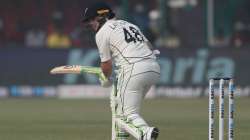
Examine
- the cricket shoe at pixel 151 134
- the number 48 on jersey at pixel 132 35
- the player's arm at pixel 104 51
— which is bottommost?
the cricket shoe at pixel 151 134

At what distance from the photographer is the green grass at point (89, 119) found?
12875 mm

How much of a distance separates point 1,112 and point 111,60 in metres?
8.20

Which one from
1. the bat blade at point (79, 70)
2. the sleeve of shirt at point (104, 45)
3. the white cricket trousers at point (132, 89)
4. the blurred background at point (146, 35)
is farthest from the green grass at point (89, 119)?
the sleeve of shirt at point (104, 45)

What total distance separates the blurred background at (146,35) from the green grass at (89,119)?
19 cm

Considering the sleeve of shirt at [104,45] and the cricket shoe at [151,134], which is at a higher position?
the sleeve of shirt at [104,45]

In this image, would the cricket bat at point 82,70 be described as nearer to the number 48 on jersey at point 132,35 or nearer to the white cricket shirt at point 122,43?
the white cricket shirt at point 122,43

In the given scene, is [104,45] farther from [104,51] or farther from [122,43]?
[122,43]

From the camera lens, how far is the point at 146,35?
2231 centimetres

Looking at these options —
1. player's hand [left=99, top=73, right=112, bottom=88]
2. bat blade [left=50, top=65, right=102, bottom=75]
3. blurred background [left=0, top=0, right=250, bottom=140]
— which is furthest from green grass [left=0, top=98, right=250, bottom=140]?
player's hand [left=99, top=73, right=112, bottom=88]

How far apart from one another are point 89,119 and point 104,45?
6549 mm

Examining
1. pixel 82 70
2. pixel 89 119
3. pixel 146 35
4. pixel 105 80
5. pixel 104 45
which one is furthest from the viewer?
pixel 146 35

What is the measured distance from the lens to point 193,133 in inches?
519

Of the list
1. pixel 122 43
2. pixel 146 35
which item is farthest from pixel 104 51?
pixel 146 35

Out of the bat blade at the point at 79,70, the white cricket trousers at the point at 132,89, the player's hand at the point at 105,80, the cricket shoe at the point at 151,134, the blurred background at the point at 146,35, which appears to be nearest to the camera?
the cricket shoe at the point at 151,134
